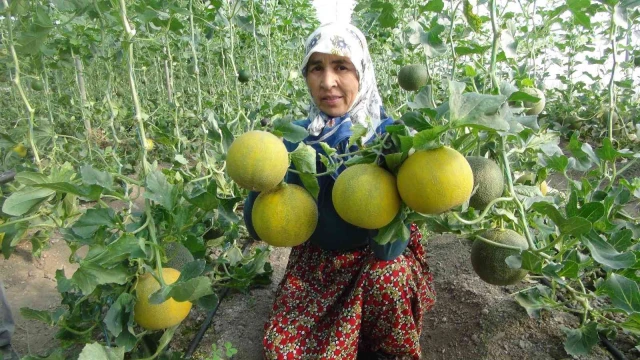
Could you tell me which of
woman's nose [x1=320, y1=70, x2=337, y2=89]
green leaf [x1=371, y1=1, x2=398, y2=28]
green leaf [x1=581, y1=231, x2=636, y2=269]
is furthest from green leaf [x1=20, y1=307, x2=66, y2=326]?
green leaf [x1=371, y1=1, x2=398, y2=28]

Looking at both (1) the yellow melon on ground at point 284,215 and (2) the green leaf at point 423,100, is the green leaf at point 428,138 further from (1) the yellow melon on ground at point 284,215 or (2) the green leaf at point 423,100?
(1) the yellow melon on ground at point 284,215

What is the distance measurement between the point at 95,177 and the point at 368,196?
22.8 inches

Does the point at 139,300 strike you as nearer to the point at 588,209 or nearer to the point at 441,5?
the point at 588,209

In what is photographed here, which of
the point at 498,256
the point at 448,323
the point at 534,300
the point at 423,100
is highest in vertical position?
the point at 423,100

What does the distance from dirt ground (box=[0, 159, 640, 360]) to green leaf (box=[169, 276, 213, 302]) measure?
761 mm

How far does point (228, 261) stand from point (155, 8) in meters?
1.03

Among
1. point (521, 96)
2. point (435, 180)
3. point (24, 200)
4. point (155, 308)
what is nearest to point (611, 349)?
point (521, 96)

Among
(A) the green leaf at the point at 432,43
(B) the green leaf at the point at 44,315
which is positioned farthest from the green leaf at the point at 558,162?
(B) the green leaf at the point at 44,315

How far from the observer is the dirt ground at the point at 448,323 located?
1.45 metres

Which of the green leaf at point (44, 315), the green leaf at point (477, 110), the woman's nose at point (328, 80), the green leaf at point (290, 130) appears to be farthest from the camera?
the woman's nose at point (328, 80)

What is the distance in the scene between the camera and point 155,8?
1.18 meters

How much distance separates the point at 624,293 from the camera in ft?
3.16

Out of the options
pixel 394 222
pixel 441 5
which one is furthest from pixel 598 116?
pixel 394 222

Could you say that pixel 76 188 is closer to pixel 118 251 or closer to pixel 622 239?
pixel 118 251
